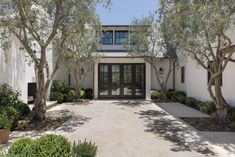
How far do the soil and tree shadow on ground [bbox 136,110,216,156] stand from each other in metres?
0.51

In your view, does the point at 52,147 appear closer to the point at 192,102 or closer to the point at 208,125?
the point at 208,125

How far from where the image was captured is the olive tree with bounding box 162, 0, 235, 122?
34.7 ft

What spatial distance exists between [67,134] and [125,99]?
47.2 ft

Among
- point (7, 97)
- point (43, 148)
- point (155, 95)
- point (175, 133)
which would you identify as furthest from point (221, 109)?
point (155, 95)

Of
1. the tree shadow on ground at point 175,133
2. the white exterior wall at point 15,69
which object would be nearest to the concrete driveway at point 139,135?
the tree shadow on ground at point 175,133

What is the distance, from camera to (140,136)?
10.1 m

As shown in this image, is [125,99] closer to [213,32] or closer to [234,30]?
[234,30]

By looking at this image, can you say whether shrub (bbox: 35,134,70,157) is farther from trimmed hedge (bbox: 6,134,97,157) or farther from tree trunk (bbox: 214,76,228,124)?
tree trunk (bbox: 214,76,228,124)


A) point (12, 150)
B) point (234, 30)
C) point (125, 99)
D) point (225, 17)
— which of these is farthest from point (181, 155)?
point (125, 99)

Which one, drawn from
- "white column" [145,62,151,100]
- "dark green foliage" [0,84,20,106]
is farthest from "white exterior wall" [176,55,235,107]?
"dark green foliage" [0,84,20,106]

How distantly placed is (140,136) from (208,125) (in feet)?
11.2

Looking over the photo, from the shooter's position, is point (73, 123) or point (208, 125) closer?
point (208, 125)

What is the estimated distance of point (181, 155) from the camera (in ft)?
25.7

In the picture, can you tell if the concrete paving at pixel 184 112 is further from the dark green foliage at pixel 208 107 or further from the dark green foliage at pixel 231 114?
the dark green foliage at pixel 231 114
